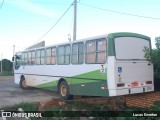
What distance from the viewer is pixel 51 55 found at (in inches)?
607

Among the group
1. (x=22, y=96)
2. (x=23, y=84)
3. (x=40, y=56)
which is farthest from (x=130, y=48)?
(x=23, y=84)

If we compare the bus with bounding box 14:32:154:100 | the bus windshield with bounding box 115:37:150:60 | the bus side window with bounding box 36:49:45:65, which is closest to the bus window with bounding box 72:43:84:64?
the bus with bounding box 14:32:154:100

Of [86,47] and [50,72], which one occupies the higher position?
[86,47]

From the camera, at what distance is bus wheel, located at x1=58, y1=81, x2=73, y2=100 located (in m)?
13.5

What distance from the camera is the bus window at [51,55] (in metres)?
15.1

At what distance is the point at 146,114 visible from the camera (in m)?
8.12

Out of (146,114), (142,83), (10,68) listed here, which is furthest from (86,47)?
(10,68)

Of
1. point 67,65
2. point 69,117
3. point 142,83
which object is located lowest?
point 69,117

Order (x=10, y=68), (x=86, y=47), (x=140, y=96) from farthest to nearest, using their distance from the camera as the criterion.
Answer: (x=10, y=68), (x=86, y=47), (x=140, y=96)

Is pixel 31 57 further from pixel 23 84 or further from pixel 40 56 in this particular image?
pixel 23 84

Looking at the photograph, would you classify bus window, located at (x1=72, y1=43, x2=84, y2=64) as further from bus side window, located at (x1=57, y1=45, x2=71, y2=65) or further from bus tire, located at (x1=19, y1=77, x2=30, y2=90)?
bus tire, located at (x1=19, y1=77, x2=30, y2=90)

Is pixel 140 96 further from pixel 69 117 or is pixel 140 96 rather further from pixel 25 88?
pixel 25 88

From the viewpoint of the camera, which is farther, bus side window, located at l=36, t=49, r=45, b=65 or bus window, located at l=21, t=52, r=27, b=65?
bus window, located at l=21, t=52, r=27, b=65

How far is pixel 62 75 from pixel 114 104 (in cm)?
441
